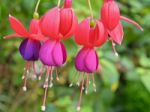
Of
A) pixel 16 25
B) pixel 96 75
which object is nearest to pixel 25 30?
pixel 16 25

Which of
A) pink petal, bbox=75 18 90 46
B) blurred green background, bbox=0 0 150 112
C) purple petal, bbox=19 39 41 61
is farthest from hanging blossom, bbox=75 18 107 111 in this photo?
blurred green background, bbox=0 0 150 112

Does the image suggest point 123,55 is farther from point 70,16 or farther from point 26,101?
point 70,16

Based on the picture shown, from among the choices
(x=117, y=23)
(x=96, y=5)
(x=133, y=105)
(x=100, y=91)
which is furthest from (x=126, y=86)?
(x=117, y=23)

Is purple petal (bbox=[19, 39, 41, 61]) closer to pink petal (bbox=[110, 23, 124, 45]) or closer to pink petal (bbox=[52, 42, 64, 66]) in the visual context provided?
pink petal (bbox=[52, 42, 64, 66])

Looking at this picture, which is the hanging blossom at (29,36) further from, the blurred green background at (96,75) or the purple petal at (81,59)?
the blurred green background at (96,75)

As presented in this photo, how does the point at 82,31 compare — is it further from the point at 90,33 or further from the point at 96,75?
the point at 96,75

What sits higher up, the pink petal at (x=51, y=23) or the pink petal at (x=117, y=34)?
the pink petal at (x=51, y=23)

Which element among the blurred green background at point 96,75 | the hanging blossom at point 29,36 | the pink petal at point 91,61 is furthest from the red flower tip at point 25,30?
the blurred green background at point 96,75
